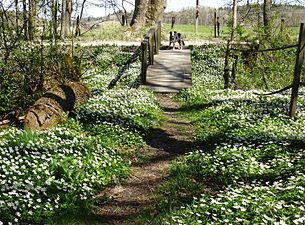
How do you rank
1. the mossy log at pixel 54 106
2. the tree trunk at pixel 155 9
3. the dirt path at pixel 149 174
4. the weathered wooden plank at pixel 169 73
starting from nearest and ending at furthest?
the dirt path at pixel 149 174 < the mossy log at pixel 54 106 < the weathered wooden plank at pixel 169 73 < the tree trunk at pixel 155 9

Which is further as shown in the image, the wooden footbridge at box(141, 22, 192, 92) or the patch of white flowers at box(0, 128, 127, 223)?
the wooden footbridge at box(141, 22, 192, 92)

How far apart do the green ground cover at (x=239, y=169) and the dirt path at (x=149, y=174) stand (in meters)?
0.29

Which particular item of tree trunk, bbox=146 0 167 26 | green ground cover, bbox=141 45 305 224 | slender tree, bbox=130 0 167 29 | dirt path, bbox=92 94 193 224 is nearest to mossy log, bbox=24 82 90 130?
dirt path, bbox=92 94 193 224

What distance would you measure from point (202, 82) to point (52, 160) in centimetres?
1344

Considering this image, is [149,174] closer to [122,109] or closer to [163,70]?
[122,109]

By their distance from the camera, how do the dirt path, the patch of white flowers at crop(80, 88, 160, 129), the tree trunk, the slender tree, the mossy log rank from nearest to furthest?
the dirt path < the mossy log < the patch of white flowers at crop(80, 88, 160, 129) < the slender tree < the tree trunk

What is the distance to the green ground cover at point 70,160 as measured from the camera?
20.1 feet

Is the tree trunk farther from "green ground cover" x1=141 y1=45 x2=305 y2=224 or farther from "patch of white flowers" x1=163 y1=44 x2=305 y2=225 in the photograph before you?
"green ground cover" x1=141 y1=45 x2=305 y2=224

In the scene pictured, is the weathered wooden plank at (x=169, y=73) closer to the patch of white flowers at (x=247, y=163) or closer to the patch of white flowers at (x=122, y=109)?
the patch of white flowers at (x=122, y=109)

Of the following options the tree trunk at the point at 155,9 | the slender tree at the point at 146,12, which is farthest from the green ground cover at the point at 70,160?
the tree trunk at the point at 155,9

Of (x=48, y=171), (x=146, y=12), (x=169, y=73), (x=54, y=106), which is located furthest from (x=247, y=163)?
(x=146, y=12)

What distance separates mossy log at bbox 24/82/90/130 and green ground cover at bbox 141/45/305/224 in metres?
3.69

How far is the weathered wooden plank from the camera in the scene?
56.3 feet

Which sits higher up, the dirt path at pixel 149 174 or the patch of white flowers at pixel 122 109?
the patch of white flowers at pixel 122 109
